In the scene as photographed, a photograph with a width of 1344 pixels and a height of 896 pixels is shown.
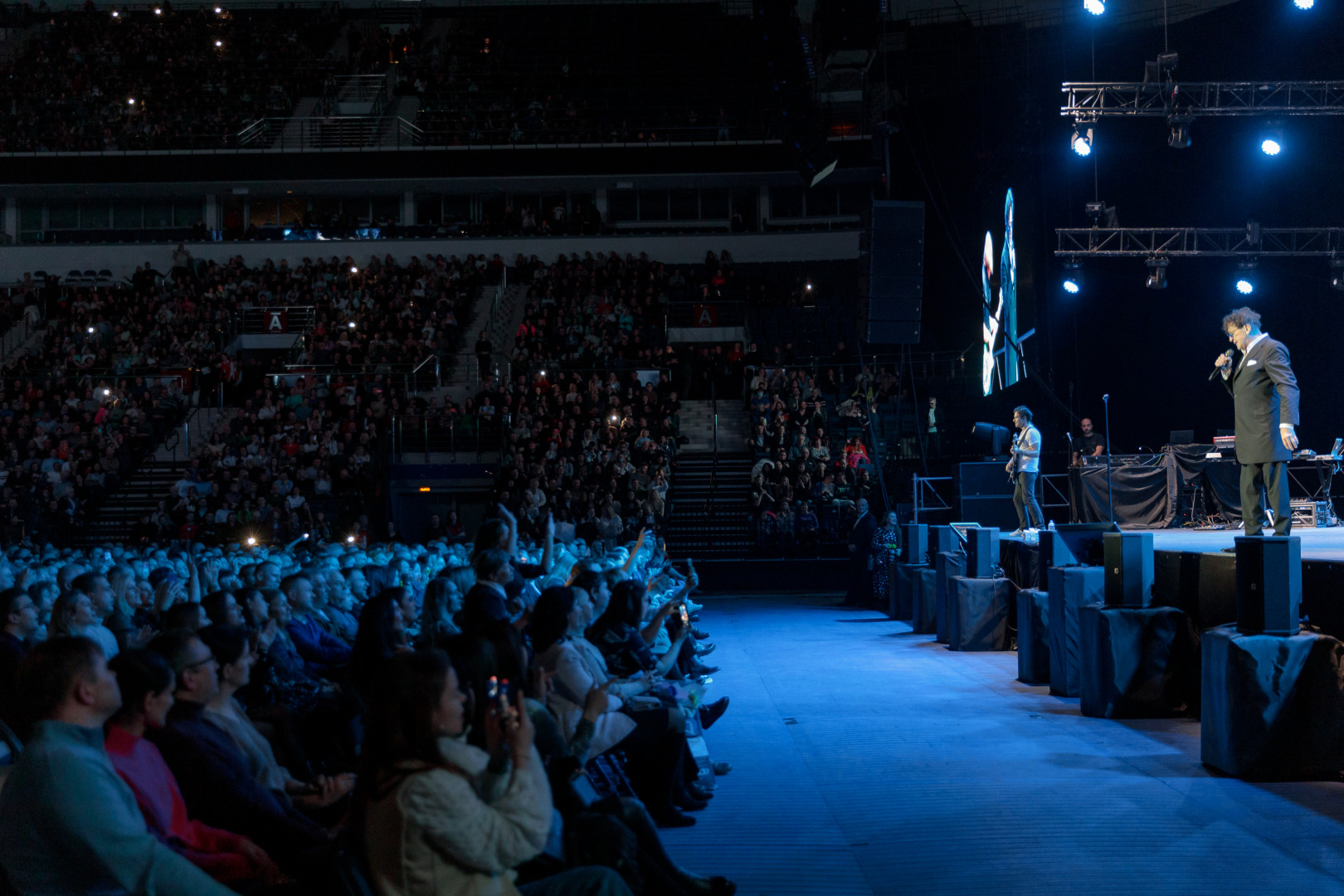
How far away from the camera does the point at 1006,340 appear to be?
1992 centimetres

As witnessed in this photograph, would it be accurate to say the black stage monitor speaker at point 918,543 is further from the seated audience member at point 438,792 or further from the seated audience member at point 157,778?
the seated audience member at point 438,792

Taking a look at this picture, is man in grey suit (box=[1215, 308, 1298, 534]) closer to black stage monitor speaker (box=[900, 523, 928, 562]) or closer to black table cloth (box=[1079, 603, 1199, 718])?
black table cloth (box=[1079, 603, 1199, 718])

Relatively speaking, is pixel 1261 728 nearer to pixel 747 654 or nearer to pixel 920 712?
pixel 920 712

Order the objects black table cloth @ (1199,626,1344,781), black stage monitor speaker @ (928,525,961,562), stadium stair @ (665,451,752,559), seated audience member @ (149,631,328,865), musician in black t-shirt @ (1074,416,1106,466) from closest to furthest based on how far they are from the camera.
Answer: seated audience member @ (149,631,328,865) < black table cloth @ (1199,626,1344,781) < black stage monitor speaker @ (928,525,961,562) < musician in black t-shirt @ (1074,416,1106,466) < stadium stair @ (665,451,752,559)

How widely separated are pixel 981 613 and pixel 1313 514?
236 inches

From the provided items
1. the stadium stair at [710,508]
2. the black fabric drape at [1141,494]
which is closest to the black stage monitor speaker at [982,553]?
the black fabric drape at [1141,494]

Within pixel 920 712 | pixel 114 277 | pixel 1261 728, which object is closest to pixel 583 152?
pixel 114 277

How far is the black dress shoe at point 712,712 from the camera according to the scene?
6.95 m

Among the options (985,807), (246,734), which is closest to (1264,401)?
(985,807)

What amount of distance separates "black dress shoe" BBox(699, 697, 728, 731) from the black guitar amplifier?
425 inches

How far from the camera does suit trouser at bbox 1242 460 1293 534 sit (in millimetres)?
7578

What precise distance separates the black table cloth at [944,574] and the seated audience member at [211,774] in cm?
975

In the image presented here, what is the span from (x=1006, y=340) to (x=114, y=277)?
25.6 m

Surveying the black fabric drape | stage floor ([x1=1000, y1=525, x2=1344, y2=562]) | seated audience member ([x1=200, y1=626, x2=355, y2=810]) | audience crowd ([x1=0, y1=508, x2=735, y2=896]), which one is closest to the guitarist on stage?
stage floor ([x1=1000, y1=525, x2=1344, y2=562])
